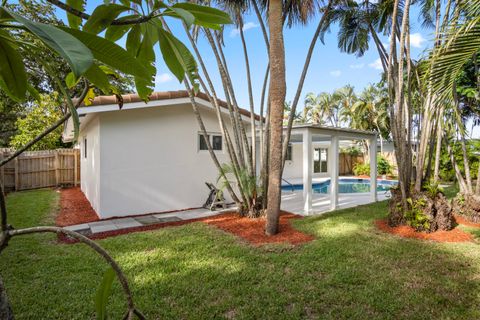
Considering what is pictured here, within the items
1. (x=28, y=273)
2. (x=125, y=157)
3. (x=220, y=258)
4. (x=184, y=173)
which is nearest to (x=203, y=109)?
(x=184, y=173)

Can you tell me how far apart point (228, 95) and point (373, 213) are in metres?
5.59

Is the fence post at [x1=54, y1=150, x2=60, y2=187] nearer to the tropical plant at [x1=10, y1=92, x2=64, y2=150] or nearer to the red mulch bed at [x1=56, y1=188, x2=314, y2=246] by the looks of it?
the tropical plant at [x1=10, y1=92, x2=64, y2=150]

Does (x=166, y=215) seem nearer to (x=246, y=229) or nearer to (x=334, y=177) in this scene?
(x=246, y=229)

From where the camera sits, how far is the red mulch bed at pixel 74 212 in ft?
27.6

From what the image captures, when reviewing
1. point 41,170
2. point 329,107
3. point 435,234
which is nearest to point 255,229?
point 435,234

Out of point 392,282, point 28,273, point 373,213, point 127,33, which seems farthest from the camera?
point 373,213

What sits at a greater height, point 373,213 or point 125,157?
point 125,157

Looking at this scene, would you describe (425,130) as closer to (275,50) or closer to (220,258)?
(275,50)

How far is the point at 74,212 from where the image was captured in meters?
9.61

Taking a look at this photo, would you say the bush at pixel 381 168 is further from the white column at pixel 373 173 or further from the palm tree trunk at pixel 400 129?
the palm tree trunk at pixel 400 129

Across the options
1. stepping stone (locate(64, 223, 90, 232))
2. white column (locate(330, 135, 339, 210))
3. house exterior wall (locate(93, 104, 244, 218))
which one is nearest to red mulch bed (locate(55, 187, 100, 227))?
stepping stone (locate(64, 223, 90, 232))

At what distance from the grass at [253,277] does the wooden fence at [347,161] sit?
20733 millimetres

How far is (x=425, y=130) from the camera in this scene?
6.80 meters

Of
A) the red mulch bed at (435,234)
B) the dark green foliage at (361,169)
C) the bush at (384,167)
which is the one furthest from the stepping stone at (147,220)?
the dark green foliage at (361,169)
